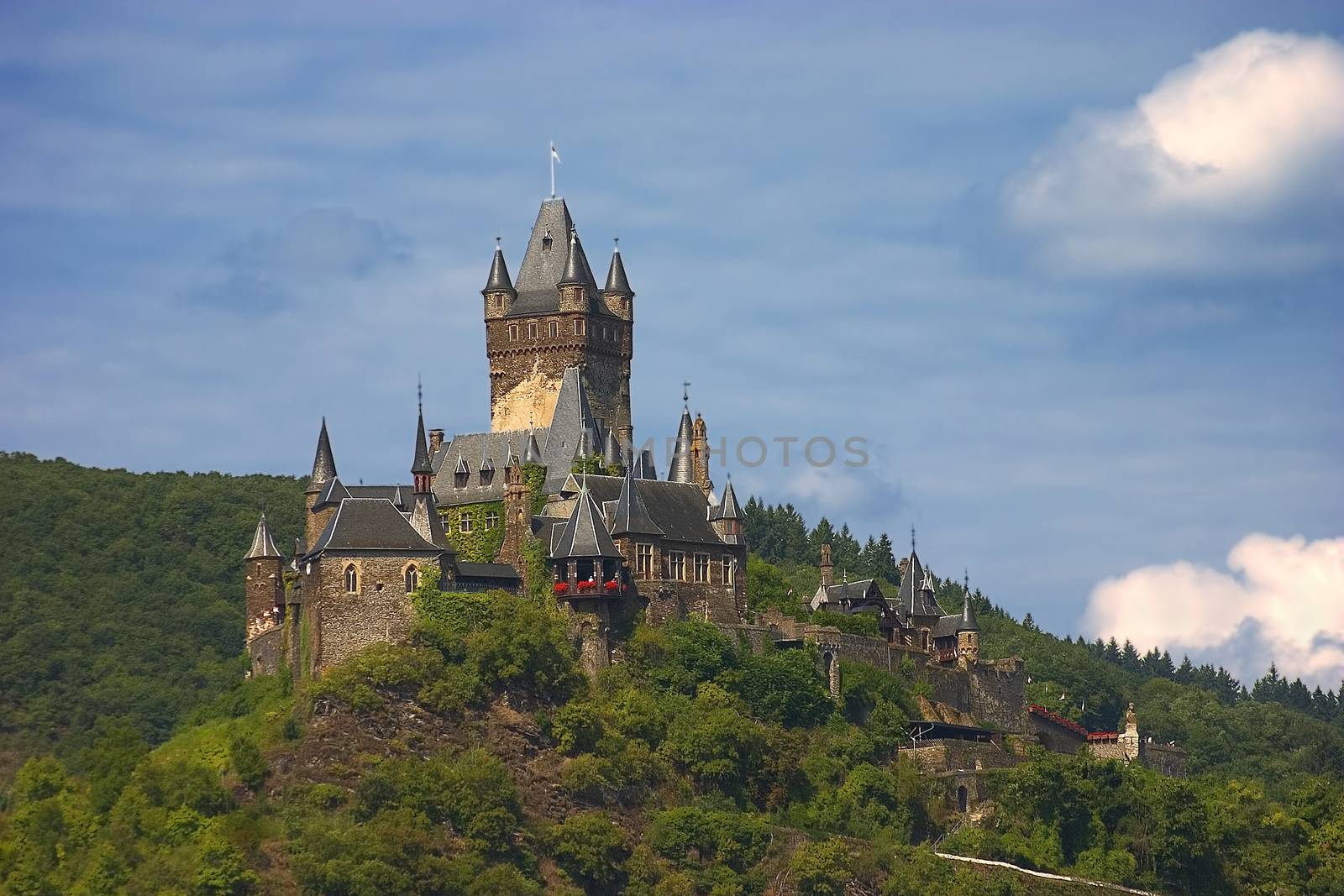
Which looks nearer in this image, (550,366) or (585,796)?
(585,796)

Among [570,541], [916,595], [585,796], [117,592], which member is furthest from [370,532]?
[117,592]

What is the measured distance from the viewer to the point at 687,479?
352 feet

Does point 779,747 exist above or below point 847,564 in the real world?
below

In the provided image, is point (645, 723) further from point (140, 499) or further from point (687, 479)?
point (140, 499)

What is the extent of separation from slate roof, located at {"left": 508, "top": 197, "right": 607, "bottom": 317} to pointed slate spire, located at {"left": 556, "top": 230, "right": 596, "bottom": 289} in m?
0.03

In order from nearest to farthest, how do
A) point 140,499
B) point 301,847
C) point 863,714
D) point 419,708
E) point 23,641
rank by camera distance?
point 301,847 < point 419,708 < point 863,714 < point 23,641 < point 140,499

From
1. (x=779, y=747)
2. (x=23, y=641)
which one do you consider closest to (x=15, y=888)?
(x=779, y=747)

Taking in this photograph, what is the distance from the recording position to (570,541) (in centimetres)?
9969

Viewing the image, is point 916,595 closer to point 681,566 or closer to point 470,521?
point 681,566

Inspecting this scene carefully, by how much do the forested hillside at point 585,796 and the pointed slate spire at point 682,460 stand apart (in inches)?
204

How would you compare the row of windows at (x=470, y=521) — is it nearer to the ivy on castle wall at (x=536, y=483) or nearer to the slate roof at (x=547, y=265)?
the ivy on castle wall at (x=536, y=483)

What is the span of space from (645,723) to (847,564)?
6713 cm

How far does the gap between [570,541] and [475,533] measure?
581 centimetres

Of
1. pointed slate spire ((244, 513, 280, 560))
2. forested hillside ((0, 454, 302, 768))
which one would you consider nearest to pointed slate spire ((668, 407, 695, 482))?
pointed slate spire ((244, 513, 280, 560))
